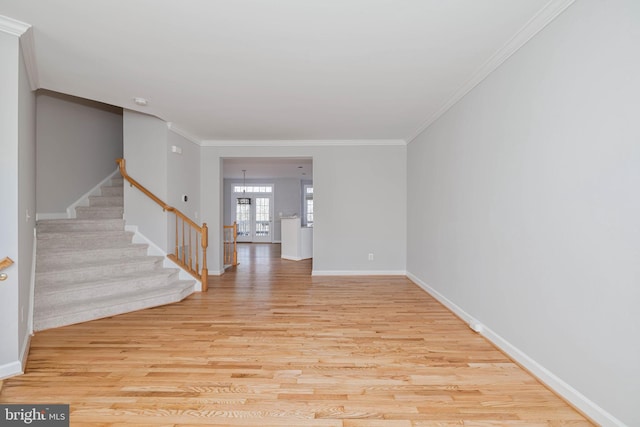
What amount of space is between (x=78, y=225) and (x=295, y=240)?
454 centimetres

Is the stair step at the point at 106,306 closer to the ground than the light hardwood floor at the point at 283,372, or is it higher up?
higher up

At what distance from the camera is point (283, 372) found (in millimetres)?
2344

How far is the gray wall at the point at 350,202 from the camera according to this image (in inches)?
227

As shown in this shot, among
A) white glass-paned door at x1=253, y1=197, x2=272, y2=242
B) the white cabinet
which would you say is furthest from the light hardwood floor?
white glass-paned door at x1=253, y1=197, x2=272, y2=242

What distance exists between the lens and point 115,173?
560cm

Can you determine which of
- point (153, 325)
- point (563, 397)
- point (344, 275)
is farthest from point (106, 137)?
point (563, 397)

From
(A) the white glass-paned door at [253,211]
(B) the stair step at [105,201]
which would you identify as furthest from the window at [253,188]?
(B) the stair step at [105,201]

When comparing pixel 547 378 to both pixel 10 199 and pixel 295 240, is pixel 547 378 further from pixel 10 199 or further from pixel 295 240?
pixel 295 240

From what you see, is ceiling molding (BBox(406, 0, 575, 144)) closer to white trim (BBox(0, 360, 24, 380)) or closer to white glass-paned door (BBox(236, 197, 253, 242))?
white trim (BBox(0, 360, 24, 380))

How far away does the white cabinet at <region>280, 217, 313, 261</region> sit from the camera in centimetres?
793

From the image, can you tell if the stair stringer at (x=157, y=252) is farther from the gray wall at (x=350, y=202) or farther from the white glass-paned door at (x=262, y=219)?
the white glass-paned door at (x=262, y=219)

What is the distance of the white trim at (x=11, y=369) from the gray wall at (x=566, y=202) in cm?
381

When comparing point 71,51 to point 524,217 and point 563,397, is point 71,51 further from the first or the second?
point 563,397

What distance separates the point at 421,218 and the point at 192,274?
3.67m
